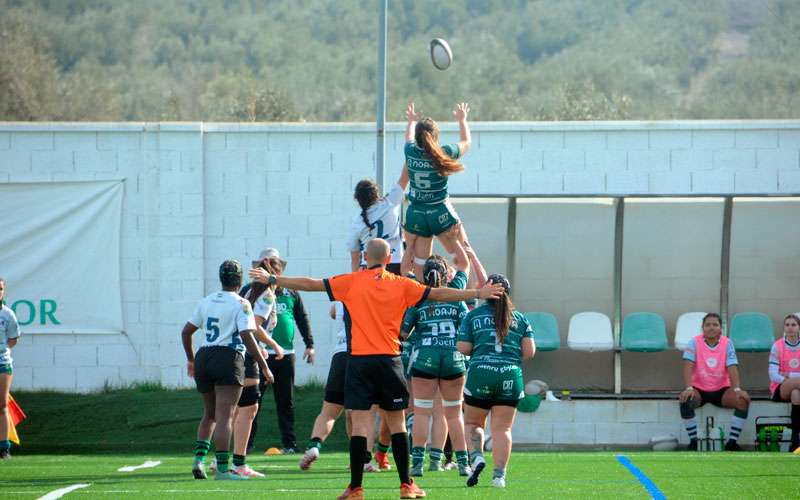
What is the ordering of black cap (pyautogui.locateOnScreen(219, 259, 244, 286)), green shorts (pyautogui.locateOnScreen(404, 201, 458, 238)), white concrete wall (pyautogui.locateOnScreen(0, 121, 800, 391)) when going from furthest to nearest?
1. white concrete wall (pyautogui.locateOnScreen(0, 121, 800, 391))
2. green shorts (pyautogui.locateOnScreen(404, 201, 458, 238))
3. black cap (pyautogui.locateOnScreen(219, 259, 244, 286))

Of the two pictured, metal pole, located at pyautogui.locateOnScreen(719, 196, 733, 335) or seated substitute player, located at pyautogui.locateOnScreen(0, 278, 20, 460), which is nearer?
seated substitute player, located at pyautogui.locateOnScreen(0, 278, 20, 460)

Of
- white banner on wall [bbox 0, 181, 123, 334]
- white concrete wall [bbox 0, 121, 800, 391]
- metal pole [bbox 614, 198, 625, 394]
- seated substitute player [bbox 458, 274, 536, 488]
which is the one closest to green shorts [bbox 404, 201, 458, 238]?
seated substitute player [bbox 458, 274, 536, 488]

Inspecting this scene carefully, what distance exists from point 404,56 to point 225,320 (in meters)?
52.3

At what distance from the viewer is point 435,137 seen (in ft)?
36.2

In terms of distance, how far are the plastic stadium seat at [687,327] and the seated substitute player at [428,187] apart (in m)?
6.15

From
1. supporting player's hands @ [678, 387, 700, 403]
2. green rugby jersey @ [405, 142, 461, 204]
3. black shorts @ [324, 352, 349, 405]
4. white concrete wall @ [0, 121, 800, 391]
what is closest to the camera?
black shorts @ [324, 352, 349, 405]

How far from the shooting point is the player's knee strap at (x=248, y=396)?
10906mm

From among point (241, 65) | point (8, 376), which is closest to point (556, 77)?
point (241, 65)

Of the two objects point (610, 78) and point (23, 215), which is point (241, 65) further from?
point (23, 215)

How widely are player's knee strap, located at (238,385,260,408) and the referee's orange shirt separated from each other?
248 centimetres

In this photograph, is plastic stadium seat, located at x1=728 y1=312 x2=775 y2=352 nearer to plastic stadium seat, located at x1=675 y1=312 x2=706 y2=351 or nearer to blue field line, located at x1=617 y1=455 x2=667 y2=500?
plastic stadium seat, located at x1=675 y1=312 x2=706 y2=351

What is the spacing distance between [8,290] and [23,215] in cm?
111

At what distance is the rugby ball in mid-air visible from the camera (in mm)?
13539

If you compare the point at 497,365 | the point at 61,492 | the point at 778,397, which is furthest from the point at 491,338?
the point at 778,397
